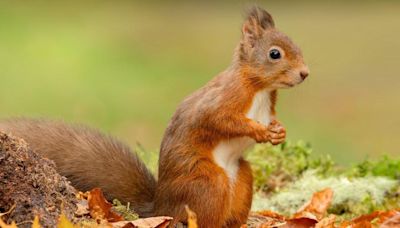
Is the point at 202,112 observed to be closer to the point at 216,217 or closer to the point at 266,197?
the point at 216,217

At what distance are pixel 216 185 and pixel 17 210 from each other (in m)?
1.21

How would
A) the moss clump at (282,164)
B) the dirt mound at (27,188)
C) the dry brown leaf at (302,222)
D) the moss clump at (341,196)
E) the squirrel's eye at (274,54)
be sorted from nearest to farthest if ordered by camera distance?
the dirt mound at (27,188)
the dry brown leaf at (302,222)
the squirrel's eye at (274,54)
the moss clump at (341,196)
the moss clump at (282,164)

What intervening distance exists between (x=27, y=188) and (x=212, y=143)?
116cm

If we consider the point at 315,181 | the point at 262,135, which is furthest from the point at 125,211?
the point at 315,181

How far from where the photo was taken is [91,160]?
4875mm

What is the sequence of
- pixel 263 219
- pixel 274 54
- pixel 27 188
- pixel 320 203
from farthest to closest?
1. pixel 320 203
2. pixel 263 219
3. pixel 274 54
4. pixel 27 188

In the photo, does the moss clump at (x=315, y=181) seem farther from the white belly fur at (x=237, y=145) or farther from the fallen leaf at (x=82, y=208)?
the fallen leaf at (x=82, y=208)

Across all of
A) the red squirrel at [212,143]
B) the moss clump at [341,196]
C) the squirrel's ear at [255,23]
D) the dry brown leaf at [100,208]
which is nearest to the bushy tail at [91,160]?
the red squirrel at [212,143]

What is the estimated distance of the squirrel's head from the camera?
183 inches

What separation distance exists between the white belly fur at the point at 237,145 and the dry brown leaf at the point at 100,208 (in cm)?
65

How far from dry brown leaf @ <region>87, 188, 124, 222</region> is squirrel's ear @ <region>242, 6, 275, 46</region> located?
4.00ft

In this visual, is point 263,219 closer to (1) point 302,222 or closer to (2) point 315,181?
(1) point 302,222

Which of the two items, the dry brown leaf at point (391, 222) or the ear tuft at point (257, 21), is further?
the ear tuft at point (257, 21)

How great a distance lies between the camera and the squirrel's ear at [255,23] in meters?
4.85
